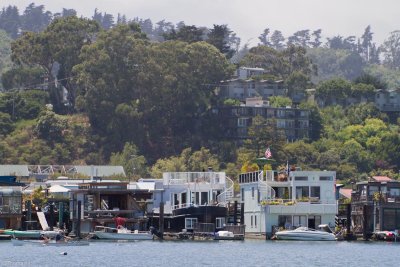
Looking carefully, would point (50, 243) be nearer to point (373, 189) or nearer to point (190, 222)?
point (190, 222)

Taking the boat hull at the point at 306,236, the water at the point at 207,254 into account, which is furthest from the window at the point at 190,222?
the boat hull at the point at 306,236

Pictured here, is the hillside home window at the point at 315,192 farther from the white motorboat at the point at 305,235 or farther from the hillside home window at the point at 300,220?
the white motorboat at the point at 305,235

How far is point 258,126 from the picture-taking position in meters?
193

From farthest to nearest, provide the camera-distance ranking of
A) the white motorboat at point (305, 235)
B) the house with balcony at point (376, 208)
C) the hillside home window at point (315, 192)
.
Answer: the house with balcony at point (376, 208), the hillside home window at point (315, 192), the white motorboat at point (305, 235)

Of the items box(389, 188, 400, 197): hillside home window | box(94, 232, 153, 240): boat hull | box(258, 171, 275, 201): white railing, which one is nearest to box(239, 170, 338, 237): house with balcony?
box(258, 171, 275, 201): white railing

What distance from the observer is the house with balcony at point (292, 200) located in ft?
415

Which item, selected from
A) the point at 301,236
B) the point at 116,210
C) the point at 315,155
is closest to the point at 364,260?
the point at 301,236

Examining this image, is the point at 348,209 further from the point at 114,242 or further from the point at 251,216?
the point at 114,242

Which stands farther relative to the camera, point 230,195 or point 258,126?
point 258,126

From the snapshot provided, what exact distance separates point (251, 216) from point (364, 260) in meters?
31.2

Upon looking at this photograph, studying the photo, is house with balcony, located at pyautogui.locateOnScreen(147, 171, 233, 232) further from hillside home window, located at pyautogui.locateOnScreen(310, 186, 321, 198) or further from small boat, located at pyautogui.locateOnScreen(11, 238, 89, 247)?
small boat, located at pyautogui.locateOnScreen(11, 238, 89, 247)

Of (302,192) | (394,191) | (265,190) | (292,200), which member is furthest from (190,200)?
(394,191)

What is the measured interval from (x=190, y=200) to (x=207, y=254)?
2759 centimetres

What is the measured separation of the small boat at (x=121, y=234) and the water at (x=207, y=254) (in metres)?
1.32
